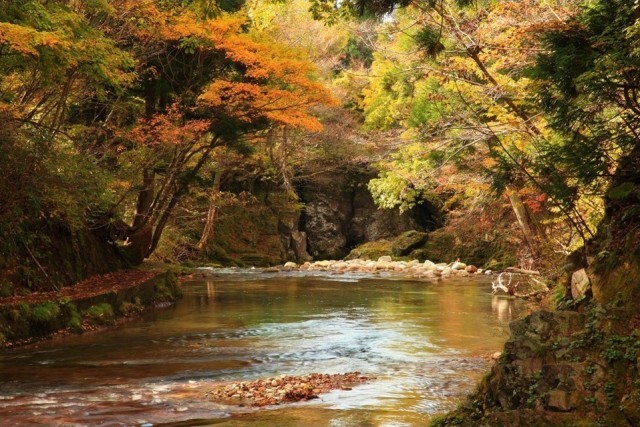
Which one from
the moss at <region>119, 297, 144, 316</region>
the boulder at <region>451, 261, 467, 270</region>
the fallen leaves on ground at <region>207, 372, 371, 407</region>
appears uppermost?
the boulder at <region>451, 261, 467, 270</region>

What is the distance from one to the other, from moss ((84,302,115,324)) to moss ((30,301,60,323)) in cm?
83

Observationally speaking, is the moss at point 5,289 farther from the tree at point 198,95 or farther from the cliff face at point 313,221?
the cliff face at point 313,221

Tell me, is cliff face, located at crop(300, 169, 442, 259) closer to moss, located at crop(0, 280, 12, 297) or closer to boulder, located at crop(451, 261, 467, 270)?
boulder, located at crop(451, 261, 467, 270)

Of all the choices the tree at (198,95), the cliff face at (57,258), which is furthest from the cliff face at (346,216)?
the cliff face at (57,258)

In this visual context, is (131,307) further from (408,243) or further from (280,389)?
(408,243)

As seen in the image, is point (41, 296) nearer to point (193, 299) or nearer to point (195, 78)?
point (193, 299)

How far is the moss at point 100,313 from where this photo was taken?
11.8 m

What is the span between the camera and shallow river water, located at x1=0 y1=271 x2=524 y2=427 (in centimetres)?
641

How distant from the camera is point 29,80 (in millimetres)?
12438

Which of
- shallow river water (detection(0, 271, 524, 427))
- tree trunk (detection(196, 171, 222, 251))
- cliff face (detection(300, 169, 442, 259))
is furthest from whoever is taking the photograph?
cliff face (detection(300, 169, 442, 259))

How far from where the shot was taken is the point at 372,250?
3009 centimetres

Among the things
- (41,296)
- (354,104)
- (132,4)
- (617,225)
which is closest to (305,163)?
(354,104)

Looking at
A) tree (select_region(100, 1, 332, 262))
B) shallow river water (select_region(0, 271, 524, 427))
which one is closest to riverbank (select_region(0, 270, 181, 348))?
shallow river water (select_region(0, 271, 524, 427))

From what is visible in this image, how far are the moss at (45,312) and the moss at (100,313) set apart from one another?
2.71ft
